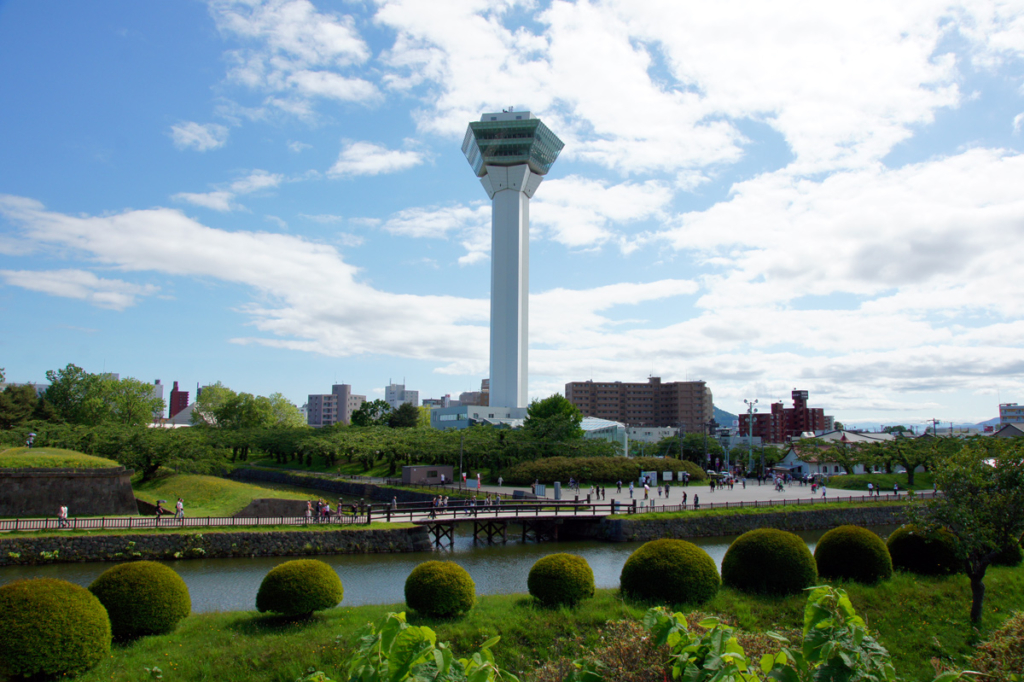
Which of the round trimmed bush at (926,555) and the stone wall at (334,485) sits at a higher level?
the round trimmed bush at (926,555)

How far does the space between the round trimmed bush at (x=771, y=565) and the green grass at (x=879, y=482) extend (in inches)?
2011

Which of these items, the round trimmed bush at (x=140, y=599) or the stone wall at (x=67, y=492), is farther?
the stone wall at (x=67, y=492)

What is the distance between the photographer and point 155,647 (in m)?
15.5

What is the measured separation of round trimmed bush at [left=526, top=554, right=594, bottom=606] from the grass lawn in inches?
14.6

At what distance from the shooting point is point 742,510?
44625 millimetres

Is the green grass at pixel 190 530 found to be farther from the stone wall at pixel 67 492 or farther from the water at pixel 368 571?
the stone wall at pixel 67 492

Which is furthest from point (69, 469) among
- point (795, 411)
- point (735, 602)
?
point (795, 411)

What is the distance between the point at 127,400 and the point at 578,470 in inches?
3013

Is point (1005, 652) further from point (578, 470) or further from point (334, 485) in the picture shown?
point (334, 485)

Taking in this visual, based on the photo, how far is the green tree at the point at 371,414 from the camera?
11162 centimetres

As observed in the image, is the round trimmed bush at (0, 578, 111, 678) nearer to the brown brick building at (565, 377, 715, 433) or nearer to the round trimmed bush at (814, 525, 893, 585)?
the round trimmed bush at (814, 525, 893, 585)

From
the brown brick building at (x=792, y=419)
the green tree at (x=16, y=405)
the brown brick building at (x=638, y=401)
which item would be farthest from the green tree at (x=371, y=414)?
the brown brick building at (x=792, y=419)

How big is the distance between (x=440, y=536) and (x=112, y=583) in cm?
2407

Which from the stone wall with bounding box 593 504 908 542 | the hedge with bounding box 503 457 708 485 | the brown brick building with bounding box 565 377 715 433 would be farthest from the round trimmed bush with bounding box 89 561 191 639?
the brown brick building with bounding box 565 377 715 433
